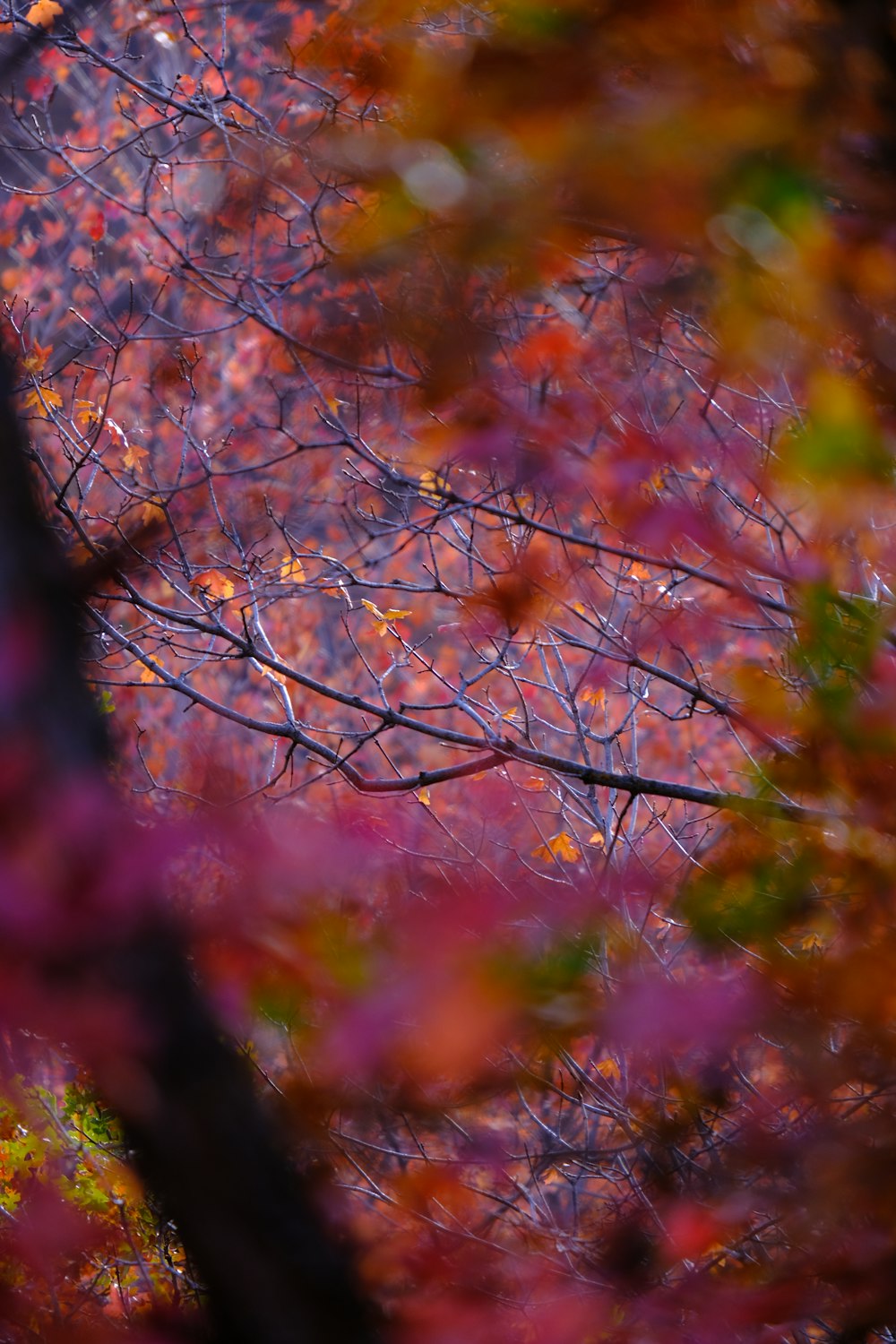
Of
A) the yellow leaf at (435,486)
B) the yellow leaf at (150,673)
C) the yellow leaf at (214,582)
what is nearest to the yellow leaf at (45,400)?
the yellow leaf at (214,582)

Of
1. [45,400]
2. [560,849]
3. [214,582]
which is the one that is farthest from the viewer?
[214,582]

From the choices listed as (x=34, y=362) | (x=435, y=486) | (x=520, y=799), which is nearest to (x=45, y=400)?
(x=34, y=362)

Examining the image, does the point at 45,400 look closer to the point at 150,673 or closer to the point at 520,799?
the point at 150,673

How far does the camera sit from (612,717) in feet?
36.1

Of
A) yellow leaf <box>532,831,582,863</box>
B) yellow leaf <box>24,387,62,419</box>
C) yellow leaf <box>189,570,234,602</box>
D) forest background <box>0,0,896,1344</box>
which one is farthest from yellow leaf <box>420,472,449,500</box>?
yellow leaf <box>532,831,582,863</box>

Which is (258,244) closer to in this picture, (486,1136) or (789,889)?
(486,1136)

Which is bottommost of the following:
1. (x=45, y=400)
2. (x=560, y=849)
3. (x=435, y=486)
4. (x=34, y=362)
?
(x=560, y=849)

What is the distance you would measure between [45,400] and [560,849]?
2.43m

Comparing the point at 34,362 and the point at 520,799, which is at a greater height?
the point at 34,362

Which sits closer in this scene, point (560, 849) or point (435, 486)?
point (435, 486)

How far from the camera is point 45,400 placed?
3723mm

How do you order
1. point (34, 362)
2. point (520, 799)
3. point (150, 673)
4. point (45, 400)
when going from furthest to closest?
point (150, 673)
point (520, 799)
point (34, 362)
point (45, 400)

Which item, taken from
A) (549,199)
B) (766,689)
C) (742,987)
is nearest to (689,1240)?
(742,987)

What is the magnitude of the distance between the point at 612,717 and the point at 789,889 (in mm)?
8933
